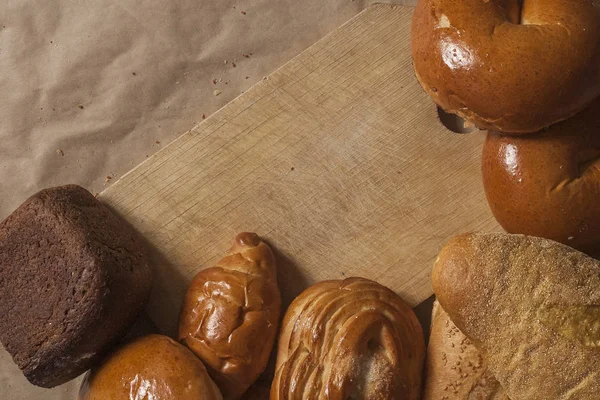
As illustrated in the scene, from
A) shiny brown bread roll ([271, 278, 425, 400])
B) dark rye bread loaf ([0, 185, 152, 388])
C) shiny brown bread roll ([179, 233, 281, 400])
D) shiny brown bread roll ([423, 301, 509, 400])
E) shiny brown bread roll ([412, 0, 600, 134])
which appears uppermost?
shiny brown bread roll ([412, 0, 600, 134])

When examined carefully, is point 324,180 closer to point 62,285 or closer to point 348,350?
point 348,350

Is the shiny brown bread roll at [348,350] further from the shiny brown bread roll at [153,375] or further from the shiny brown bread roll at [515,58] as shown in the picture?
the shiny brown bread roll at [515,58]

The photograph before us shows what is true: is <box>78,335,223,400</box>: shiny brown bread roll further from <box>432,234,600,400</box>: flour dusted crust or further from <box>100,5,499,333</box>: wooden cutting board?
<box>432,234,600,400</box>: flour dusted crust

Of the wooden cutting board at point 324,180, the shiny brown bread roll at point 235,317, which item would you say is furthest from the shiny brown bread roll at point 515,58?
the shiny brown bread roll at point 235,317

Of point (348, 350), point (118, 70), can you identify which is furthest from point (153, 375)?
point (118, 70)

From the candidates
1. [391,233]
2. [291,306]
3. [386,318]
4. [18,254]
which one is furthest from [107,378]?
[391,233]

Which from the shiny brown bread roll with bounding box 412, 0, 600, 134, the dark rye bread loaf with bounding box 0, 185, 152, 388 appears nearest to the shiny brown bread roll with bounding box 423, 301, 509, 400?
the shiny brown bread roll with bounding box 412, 0, 600, 134
